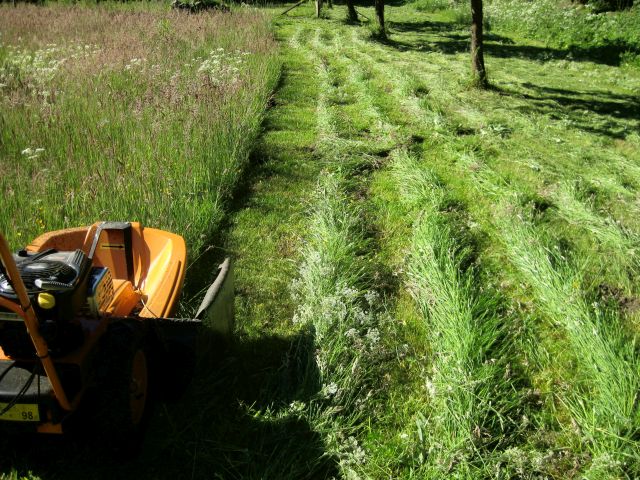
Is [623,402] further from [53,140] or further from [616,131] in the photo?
[616,131]

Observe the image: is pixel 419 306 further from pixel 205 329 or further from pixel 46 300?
pixel 46 300

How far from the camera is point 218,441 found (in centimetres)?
252

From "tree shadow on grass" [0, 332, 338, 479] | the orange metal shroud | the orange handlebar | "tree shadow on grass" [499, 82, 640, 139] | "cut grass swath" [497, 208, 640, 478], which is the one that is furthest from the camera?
"tree shadow on grass" [499, 82, 640, 139]

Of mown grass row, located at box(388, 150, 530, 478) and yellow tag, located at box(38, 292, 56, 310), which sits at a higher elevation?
yellow tag, located at box(38, 292, 56, 310)

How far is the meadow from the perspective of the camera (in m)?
2.47

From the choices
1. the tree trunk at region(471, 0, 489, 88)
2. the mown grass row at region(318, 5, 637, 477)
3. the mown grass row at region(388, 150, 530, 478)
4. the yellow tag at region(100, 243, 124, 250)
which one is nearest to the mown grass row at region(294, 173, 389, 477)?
the mown grass row at region(388, 150, 530, 478)

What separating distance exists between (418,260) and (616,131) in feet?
16.2

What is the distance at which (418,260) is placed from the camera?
400 centimetres

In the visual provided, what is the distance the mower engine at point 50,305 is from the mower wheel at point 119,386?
0.43 ft

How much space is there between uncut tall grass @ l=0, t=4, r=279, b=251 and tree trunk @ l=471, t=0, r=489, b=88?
3534mm

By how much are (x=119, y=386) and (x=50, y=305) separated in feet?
1.41

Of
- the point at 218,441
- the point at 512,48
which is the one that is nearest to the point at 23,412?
the point at 218,441

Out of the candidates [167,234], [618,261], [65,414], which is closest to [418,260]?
[618,261]

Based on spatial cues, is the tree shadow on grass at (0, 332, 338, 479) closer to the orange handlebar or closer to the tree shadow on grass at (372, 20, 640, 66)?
the orange handlebar
